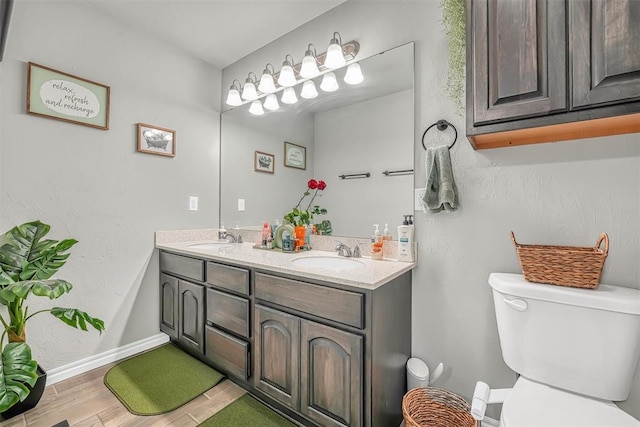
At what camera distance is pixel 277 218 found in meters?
2.28

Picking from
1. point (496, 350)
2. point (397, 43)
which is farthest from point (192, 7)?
point (496, 350)

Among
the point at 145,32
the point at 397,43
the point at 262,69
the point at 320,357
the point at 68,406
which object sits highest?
the point at 145,32

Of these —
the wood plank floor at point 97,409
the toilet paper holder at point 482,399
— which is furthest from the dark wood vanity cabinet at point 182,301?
the toilet paper holder at point 482,399

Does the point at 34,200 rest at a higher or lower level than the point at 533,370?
higher

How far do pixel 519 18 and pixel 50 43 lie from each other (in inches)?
99.6

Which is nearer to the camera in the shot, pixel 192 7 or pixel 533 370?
pixel 533 370

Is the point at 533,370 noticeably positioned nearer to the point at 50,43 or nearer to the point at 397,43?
the point at 397,43

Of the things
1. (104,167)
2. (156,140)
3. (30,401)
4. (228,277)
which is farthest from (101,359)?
(156,140)

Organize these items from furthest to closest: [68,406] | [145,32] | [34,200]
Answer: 1. [145,32]
2. [34,200]
3. [68,406]

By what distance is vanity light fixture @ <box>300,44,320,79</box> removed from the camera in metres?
1.94

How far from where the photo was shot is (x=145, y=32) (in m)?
2.19

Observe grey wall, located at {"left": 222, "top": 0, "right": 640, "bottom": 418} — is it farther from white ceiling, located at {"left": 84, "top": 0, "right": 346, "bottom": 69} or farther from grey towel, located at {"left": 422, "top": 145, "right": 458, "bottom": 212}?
white ceiling, located at {"left": 84, "top": 0, "right": 346, "bottom": 69}

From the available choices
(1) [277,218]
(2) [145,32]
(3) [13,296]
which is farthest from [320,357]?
(2) [145,32]

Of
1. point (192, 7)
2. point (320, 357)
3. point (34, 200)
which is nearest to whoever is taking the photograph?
point (320, 357)
